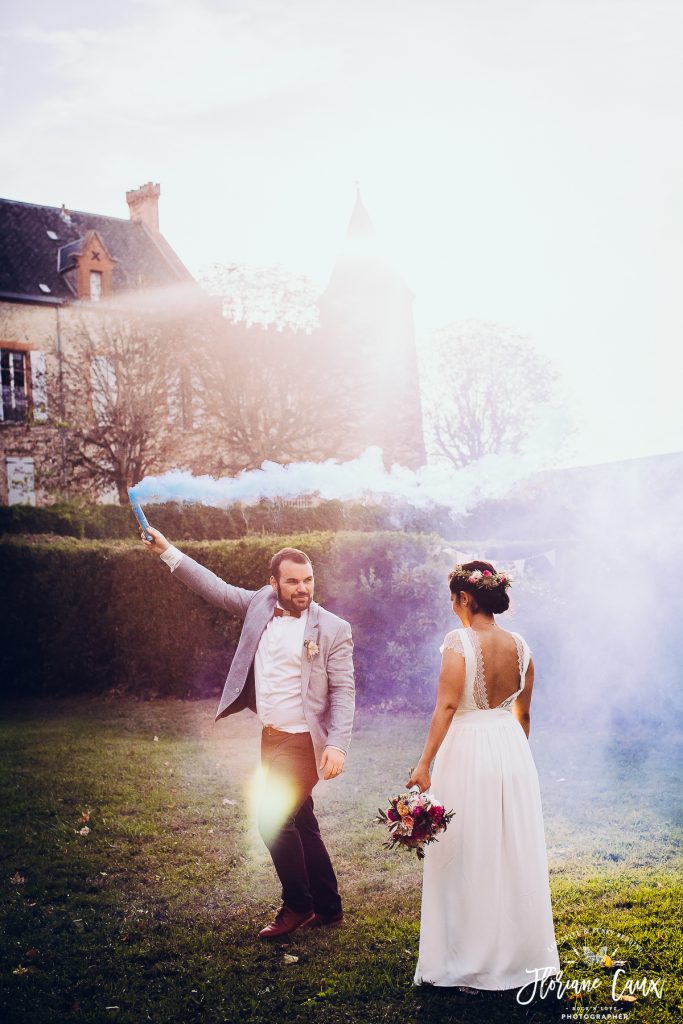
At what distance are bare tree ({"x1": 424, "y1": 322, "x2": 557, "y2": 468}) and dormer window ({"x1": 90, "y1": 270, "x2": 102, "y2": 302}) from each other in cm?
1455

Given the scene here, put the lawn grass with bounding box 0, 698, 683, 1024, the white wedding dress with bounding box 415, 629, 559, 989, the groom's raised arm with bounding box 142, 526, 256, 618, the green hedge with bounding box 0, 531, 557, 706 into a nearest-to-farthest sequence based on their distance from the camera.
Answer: the white wedding dress with bounding box 415, 629, 559, 989, the lawn grass with bounding box 0, 698, 683, 1024, the groom's raised arm with bounding box 142, 526, 256, 618, the green hedge with bounding box 0, 531, 557, 706

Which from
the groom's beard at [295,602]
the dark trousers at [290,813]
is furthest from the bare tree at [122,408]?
the dark trousers at [290,813]

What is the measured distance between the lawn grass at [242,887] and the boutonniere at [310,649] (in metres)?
1.62

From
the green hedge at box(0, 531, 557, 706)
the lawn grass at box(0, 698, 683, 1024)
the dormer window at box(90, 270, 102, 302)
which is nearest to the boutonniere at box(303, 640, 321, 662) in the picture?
the lawn grass at box(0, 698, 683, 1024)

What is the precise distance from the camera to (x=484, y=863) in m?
4.54

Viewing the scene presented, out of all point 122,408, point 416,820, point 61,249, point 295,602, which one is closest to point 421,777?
point 416,820

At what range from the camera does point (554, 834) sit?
291 inches

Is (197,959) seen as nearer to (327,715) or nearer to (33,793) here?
(327,715)

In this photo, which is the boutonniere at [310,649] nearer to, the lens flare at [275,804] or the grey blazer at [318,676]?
the grey blazer at [318,676]

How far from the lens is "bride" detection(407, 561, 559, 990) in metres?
4.50

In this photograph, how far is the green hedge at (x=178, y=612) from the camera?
Answer: 12078 mm

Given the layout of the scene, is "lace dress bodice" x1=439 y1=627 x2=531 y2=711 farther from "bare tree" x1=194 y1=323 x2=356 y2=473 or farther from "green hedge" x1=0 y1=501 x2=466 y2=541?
"bare tree" x1=194 y1=323 x2=356 y2=473

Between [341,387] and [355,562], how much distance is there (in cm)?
1493

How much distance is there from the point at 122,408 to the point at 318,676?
21.5 metres
